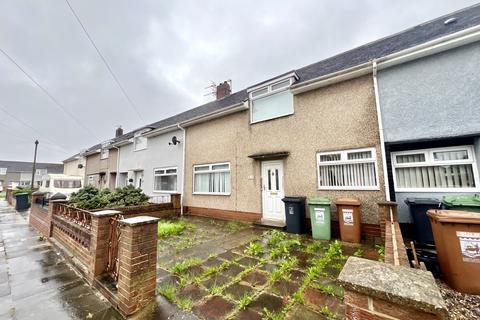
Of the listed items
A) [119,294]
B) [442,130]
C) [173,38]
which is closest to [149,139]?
[173,38]

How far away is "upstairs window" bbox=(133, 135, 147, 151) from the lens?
14948 mm

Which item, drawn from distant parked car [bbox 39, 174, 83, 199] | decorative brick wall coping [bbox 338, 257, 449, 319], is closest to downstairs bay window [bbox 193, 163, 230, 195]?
decorative brick wall coping [bbox 338, 257, 449, 319]

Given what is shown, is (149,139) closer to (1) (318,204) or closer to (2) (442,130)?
(1) (318,204)

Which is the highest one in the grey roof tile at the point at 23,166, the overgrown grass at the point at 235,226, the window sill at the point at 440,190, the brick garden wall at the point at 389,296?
the grey roof tile at the point at 23,166

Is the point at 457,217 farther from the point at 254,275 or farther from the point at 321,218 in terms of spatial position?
the point at 254,275

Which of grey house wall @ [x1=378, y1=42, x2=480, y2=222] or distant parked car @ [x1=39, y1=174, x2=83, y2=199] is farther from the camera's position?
distant parked car @ [x1=39, y1=174, x2=83, y2=199]

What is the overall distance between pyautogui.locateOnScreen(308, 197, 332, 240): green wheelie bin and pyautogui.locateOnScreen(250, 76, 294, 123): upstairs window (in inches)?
145

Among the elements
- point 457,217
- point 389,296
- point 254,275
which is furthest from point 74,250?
point 457,217

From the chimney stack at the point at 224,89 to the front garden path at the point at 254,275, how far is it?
11421 millimetres

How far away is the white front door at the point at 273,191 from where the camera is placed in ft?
25.7

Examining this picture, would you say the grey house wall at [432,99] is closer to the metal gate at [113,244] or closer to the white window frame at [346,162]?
the white window frame at [346,162]

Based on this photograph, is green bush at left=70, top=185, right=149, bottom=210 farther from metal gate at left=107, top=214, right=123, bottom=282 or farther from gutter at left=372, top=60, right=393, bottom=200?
gutter at left=372, top=60, right=393, bottom=200

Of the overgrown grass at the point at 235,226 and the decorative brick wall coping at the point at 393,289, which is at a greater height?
the decorative brick wall coping at the point at 393,289

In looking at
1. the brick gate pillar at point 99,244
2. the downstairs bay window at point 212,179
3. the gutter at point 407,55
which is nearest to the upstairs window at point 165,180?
the downstairs bay window at point 212,179
